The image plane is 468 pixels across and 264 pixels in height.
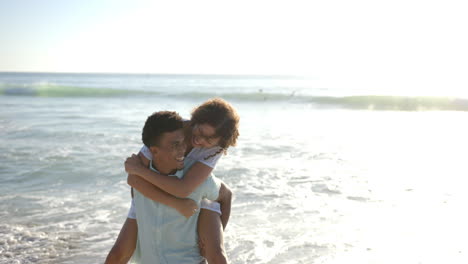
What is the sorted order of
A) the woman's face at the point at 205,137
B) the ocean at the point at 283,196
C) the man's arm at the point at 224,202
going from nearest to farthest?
the woman's face at the point at 205,137 → the man's arm at the point at 224,202 → the ocean at the point at 283,196

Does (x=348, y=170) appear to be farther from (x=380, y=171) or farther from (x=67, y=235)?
(x=67, y=235)

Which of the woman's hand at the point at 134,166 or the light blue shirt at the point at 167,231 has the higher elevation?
the woman's hand at the point at 134,166

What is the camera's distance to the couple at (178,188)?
8.71ft

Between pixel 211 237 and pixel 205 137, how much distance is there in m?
0.59

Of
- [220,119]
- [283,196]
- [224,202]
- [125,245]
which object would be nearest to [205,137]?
[220,119]

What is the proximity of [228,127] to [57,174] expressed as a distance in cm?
542

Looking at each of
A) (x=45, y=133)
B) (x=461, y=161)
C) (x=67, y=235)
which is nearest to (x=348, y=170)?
(x=461, y=161)

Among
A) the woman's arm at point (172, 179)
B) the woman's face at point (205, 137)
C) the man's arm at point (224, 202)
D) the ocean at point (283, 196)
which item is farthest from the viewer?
the ocean at point (283, 196)

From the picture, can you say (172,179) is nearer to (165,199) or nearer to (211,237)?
(165,199)

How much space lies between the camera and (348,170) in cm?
790

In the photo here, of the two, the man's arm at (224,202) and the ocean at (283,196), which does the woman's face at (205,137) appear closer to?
the man's arm at (224,202)

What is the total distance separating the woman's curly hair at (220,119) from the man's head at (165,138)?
7.4 inches

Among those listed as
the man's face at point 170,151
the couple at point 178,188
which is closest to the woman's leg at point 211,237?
the couple at point 178,188

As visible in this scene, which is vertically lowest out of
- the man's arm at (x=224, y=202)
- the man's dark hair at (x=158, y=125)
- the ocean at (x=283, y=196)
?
the ocean at (x=283, y=196)
